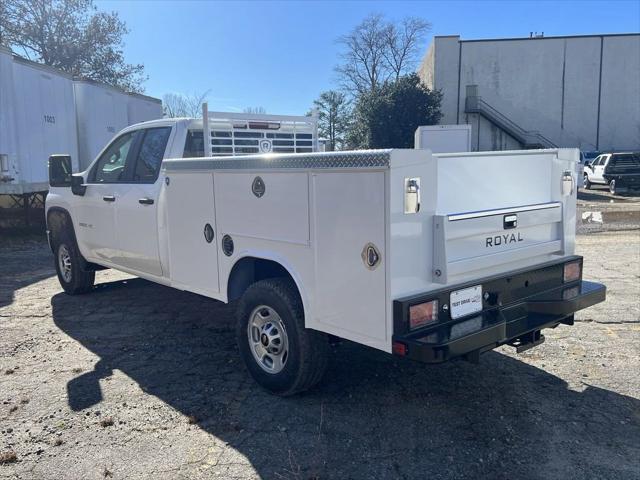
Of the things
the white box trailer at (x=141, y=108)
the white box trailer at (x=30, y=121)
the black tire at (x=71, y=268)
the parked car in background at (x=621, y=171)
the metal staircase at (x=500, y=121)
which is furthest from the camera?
the metal staircase at (x=500, y=121)

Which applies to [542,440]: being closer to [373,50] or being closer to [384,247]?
[384,247]

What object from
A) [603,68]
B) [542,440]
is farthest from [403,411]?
[603,68]

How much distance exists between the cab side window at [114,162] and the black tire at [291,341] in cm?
269

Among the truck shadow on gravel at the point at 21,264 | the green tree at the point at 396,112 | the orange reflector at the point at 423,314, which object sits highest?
the green tree at the point at 396,112

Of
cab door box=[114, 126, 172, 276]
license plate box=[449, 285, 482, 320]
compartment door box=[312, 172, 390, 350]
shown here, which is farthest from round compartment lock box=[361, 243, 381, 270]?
cab door box=[114, 126, 172, 276]

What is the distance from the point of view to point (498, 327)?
11.5ft

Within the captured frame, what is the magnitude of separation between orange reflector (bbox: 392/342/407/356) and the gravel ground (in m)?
0.68

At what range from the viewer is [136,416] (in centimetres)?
397

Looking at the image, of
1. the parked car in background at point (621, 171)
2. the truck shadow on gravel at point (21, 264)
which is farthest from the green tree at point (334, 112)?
the truck shadow on gravel at point (21, 264)

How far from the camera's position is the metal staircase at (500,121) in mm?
42188

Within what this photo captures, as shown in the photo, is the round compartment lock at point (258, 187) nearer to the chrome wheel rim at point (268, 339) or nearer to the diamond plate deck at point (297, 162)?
the diamond plate deck at point (297, 162)

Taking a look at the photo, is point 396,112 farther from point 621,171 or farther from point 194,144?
point 194,144

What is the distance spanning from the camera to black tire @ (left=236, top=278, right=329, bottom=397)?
12.6 ft

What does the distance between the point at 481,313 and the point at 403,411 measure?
0.91 metres
